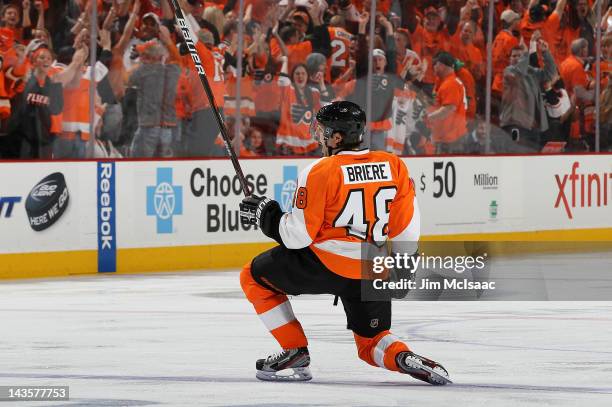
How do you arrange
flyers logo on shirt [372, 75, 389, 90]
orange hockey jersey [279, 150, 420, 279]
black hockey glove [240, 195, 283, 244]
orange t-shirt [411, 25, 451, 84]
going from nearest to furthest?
1. orange hockey jersey [279, 150, 420, 279]
2. black hockey glove [240, 195, 283, 244]
3. flyers logo on shirt [372, 75, 389, 90]
4. orange t-shirt [411, 25, 451, 84]

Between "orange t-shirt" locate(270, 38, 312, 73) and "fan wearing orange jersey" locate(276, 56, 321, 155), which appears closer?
"orange t-shirt" locate(270, 38, 312, 73)

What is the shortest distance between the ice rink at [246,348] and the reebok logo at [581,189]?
5.26 meters

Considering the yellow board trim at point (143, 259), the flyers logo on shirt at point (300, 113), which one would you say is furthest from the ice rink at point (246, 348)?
the flyers logo on shirt at point (300, 113)

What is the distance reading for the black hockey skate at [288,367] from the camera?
6660mm

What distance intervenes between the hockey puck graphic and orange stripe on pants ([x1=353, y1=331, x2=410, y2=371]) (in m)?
6.06

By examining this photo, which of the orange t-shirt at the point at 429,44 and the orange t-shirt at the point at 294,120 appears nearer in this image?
the orange t-shirt at the point at 294,120

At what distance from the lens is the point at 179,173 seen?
13.2m

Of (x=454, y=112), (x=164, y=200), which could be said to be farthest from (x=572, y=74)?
(x=164, y=200)

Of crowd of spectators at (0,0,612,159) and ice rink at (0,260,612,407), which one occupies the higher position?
crowd of spectators at (0,0,612,159)

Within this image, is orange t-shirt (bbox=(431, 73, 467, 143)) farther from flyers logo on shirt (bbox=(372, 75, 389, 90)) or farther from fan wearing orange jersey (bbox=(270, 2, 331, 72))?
fan wearing orange jersey (bbox=(270, 2, 331, 72))

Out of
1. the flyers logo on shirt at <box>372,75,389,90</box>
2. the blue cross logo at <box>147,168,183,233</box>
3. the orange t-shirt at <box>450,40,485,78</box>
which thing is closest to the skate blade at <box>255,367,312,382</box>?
the blue cross logo at <box>147,168,183,233</box>

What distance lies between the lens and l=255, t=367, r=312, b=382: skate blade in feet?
21.8

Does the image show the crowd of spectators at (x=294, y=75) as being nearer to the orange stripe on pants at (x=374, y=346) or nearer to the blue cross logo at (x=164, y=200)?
the blue cross logo at (x=164, y=200)

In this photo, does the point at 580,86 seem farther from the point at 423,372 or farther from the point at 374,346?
the point at 423,372
